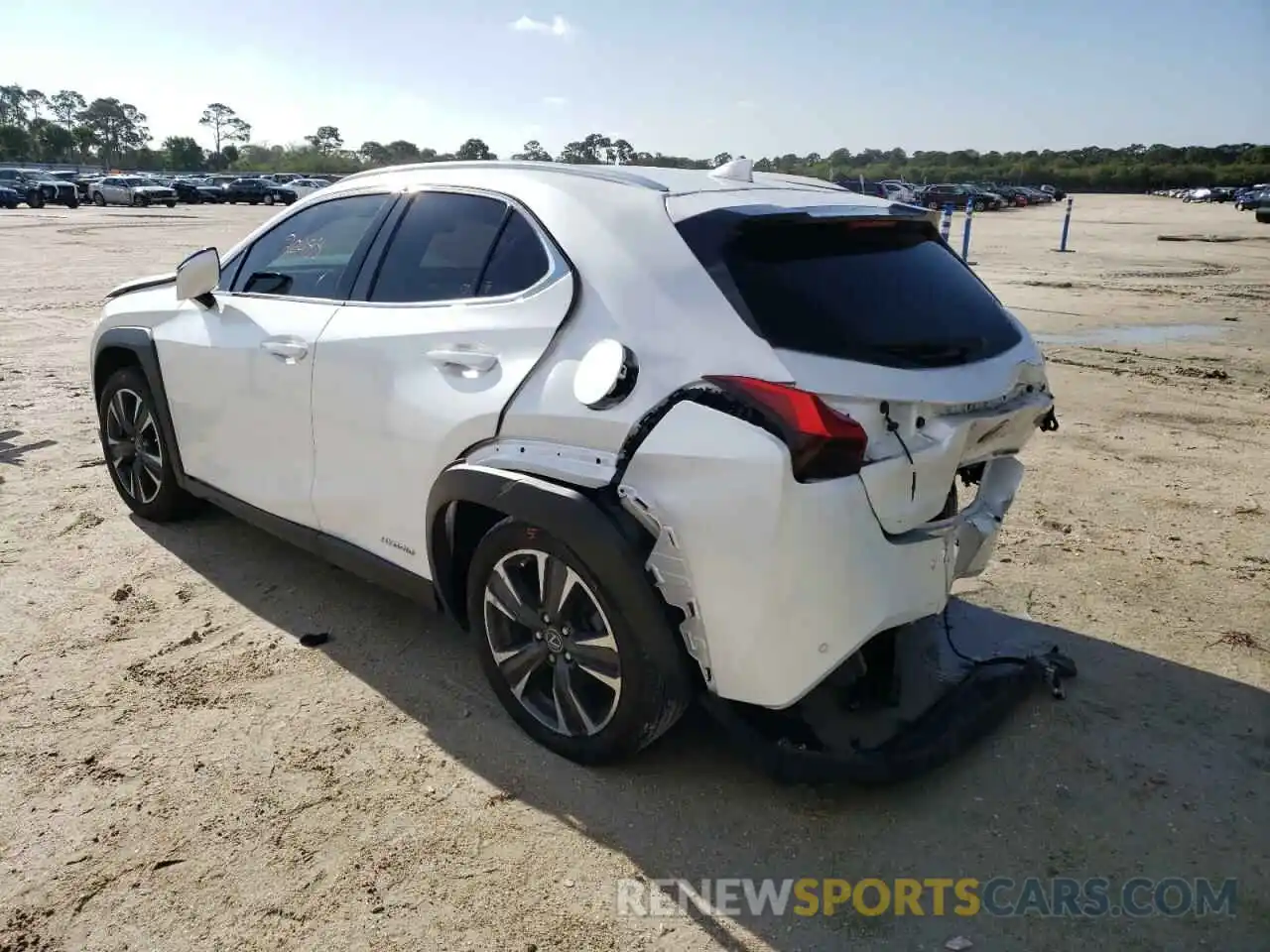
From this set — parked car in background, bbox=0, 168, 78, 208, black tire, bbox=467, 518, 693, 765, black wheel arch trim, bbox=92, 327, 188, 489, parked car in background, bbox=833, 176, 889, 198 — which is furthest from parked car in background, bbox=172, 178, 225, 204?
black tire, bbox=467, 518, 693, 765

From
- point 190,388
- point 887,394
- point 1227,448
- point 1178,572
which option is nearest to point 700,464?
point 887,394

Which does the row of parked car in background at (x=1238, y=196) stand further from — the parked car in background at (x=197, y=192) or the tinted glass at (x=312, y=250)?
the parked car in background at (x=197, y=192)

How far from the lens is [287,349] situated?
12.0 feet

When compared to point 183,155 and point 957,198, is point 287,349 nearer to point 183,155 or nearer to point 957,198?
point 957,198

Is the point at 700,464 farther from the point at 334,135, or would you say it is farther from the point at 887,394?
the point at 334,135

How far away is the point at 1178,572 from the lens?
14.5 ft

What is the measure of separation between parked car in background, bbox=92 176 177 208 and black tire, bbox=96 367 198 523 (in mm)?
50964

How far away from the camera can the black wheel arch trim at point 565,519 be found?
2562mm

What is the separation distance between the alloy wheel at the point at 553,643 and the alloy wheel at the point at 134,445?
2511 millimetres

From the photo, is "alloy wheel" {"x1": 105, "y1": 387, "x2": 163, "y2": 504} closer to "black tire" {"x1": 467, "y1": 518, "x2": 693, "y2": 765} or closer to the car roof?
the car roof

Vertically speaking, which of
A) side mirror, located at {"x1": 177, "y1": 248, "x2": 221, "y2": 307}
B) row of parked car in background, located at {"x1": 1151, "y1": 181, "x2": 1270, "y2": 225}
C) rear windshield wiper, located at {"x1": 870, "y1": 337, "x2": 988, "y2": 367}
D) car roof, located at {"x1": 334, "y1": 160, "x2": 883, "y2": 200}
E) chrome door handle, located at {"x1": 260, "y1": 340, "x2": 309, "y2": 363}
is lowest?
row of parked car in background, located at {"x1": 1151, "y1": 181, "x2": 1270, "y2": 225}

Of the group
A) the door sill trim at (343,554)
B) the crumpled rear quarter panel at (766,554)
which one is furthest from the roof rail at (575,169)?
the door sill trim at (343,554)

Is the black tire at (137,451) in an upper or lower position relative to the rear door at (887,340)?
lower

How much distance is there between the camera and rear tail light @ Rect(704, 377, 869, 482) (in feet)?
7.61
